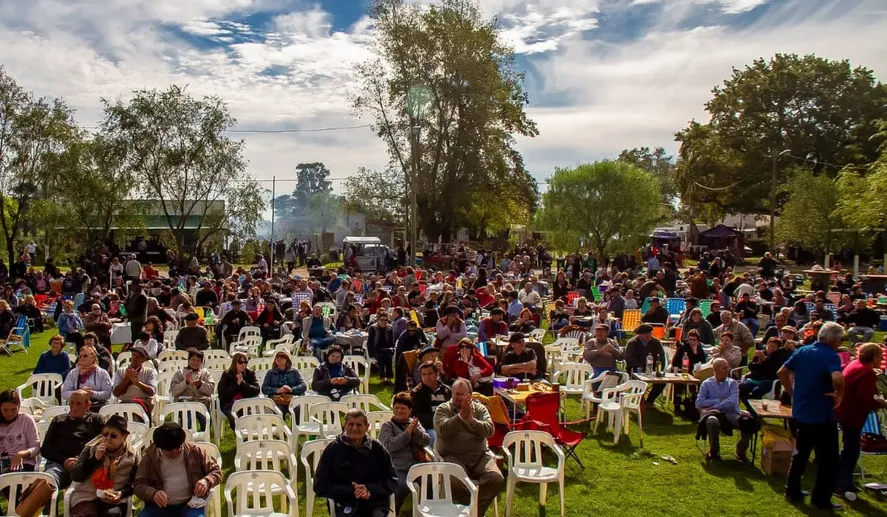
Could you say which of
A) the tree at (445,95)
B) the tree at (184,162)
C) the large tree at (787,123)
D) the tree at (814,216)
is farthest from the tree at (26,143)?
the large tree at (787,123)

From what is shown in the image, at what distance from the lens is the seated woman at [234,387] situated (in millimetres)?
7832

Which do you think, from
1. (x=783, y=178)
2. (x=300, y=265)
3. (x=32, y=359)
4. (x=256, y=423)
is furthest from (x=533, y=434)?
(x=783, y=178)

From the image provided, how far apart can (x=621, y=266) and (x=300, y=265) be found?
16.0 m

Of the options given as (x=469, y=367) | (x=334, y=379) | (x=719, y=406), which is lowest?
(x=719, y=406)

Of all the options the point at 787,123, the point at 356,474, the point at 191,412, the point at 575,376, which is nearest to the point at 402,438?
the point at 356,474

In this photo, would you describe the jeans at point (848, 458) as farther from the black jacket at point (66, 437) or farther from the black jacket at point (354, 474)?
the black jacket at point (66, 437)

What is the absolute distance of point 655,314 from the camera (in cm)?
1284

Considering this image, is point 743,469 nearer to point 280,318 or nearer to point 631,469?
point 631,469

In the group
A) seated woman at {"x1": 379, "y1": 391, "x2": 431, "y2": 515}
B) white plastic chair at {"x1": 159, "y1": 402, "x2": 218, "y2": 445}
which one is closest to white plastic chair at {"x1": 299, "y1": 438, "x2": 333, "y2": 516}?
seated woman at {"x1": 379, "y1": 391, "x2": 431, "y2": 515}

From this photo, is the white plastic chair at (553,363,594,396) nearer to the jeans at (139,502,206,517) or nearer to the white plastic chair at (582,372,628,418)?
the white plastic chair at (582,372,628,418)

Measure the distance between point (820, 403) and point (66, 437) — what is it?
6213 millimetres

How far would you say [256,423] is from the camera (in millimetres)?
6848

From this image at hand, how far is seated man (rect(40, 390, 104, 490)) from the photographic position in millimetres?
5898

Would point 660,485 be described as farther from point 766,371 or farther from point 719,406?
point 766,371
